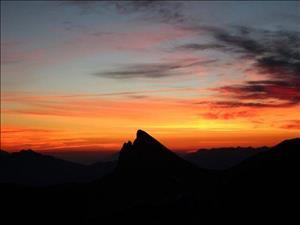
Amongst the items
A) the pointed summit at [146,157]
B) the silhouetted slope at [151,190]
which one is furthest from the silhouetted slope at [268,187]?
the pointed summit at [146,157]

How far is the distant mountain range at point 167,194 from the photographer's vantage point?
105m

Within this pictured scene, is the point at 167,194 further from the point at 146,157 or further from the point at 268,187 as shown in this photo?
the point at 146,157

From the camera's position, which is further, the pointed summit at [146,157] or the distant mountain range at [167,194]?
the pointed summit at [146,157]

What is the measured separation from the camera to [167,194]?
13725cm

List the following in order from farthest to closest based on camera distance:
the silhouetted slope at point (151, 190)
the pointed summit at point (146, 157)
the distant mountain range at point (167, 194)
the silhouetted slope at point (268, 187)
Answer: the pointed summit at point (146, 157)
the silhouetted slope at point (151, 190)
the distant mountain range at point (167, 194)
the silhouetted slope at point (268, 187)

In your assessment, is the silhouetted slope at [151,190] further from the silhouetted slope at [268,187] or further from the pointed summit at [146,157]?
the silhouetted slope at [268,187]

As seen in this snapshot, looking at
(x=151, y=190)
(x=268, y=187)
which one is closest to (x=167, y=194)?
(x=151, y=190)

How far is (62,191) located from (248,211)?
97709 millimetres

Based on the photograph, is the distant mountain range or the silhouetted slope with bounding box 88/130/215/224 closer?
the distant mountain range

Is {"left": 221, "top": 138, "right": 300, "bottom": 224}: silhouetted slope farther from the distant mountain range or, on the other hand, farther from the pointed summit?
the pointed summit

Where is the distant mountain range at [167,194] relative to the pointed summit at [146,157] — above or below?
below

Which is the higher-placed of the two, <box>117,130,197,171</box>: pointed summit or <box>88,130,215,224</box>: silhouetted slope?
<box>117,130,197,171</box>: pointed summit

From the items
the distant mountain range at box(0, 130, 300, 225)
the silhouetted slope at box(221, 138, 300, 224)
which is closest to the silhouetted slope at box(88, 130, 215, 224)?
the distant mountain range at box(0, 130, 300, 225)

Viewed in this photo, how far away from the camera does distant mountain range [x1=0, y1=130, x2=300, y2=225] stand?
345 ft
